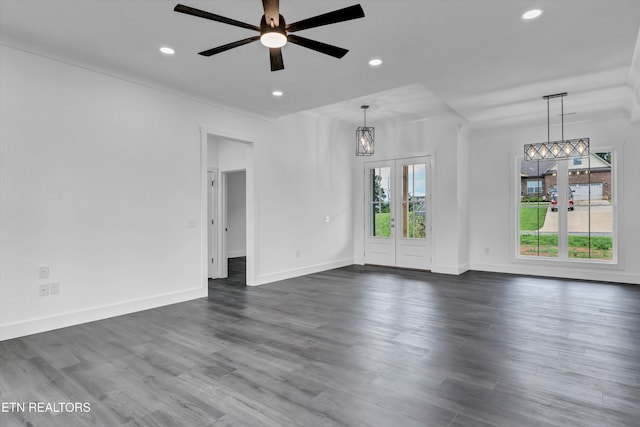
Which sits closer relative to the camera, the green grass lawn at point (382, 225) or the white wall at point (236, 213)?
the green grass lawn at point (382, 225)

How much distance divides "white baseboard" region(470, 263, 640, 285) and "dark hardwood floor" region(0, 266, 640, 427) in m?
1.60

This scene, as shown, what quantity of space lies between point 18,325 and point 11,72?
8.27ft

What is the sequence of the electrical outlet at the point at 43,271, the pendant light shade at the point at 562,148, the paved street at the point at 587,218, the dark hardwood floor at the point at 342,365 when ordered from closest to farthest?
1. the dark hardwood floor at the point at 342,365
2. the electrical outlet at the point at 43,271
3. the pendant light shade at the point at 562,148
4. the paved street at the point at 587,218

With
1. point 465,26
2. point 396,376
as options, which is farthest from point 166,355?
point 465,26

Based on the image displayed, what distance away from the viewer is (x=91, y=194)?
404 centimetres

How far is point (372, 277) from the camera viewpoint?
6.66 m

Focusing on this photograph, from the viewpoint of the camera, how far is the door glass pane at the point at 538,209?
22.6ft

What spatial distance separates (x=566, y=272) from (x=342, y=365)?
582 cm

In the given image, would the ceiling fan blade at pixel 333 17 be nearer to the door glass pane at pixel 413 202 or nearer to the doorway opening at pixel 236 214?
the door glass pane at pixel 413 202

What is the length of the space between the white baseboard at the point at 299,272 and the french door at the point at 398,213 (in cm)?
68

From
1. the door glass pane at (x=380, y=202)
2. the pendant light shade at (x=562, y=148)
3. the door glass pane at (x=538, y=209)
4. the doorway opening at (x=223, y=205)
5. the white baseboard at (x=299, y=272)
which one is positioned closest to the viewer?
the pendant light shade at (x=562, y=148)

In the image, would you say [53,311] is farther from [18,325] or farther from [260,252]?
[260,252]

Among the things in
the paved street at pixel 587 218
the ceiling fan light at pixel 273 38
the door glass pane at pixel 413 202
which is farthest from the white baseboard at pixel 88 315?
the paved street at pixel 587 218

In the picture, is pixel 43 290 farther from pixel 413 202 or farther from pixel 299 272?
pixel 413 202
